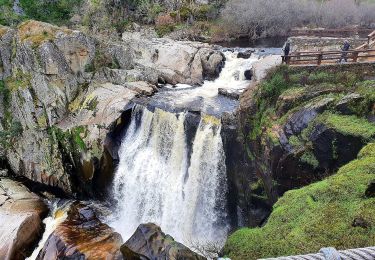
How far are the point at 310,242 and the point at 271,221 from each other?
1.95 metres

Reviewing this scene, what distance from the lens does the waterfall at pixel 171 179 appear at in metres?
18.3

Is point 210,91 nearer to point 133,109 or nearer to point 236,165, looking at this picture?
point 133,109

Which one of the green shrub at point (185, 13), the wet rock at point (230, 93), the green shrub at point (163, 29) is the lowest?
the wet rock at point (230, 93)

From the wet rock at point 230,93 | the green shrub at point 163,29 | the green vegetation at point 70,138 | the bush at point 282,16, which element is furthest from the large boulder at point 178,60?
the bush at point 282,16

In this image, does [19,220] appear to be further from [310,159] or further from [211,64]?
[211,64]

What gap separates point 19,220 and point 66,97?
9.18m

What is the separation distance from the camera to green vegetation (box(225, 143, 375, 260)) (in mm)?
8820

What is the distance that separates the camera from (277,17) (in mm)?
44156

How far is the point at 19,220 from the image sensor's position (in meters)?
19.7

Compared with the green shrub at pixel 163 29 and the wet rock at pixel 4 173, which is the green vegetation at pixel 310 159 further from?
the green shrub at pixel 163 29

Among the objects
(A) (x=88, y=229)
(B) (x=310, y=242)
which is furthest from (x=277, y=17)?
(B) (x=310, y=242)

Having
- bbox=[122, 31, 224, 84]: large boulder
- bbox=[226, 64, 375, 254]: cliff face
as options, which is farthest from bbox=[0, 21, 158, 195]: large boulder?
bbox=[226, 64, 375, 254]: cliff face

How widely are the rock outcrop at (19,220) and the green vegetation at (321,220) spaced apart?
12593mm

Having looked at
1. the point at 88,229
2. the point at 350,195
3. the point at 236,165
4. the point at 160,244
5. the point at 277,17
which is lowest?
the point at 88,229
